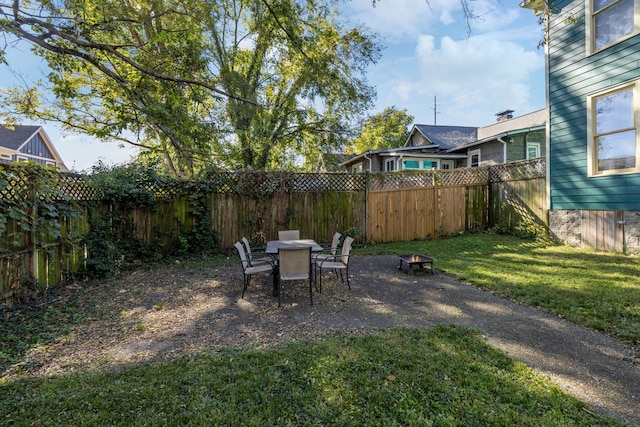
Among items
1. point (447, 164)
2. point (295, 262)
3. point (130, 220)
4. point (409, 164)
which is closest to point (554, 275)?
point (295, 262)

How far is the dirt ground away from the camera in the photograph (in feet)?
8.53

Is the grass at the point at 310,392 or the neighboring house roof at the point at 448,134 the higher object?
the neighboring house roof at the point at 448,134

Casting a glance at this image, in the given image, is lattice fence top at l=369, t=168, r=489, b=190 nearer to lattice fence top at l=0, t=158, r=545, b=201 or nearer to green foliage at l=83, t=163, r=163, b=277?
lattice fence top at l=0, t=158, r=545, b=201

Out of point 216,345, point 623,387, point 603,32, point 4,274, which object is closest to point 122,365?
point 216,345

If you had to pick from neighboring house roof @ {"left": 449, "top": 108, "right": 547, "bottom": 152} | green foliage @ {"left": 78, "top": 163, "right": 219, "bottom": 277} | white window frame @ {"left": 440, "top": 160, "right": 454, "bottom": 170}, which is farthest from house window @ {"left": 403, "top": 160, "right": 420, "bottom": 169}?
green foliage @ {"left": 78, "top": 163, "right": 219, "bottom": 277}

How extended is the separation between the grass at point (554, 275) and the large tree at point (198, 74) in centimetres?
507

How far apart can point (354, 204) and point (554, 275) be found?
16.2 ft

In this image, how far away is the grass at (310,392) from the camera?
1.97 metres

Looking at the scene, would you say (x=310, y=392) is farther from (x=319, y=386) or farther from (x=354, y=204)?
(x=354, y=204)

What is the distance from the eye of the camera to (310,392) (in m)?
2.23

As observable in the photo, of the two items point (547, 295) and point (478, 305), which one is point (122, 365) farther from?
point (547, 295)

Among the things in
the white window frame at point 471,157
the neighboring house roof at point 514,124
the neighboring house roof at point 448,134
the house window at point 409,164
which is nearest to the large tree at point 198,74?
the house window at point 409,164

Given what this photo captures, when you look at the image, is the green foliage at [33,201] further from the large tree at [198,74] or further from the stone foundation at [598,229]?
the stone foundation at [598,229]

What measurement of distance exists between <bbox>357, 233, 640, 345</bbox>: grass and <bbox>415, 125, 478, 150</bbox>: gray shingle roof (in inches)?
409
